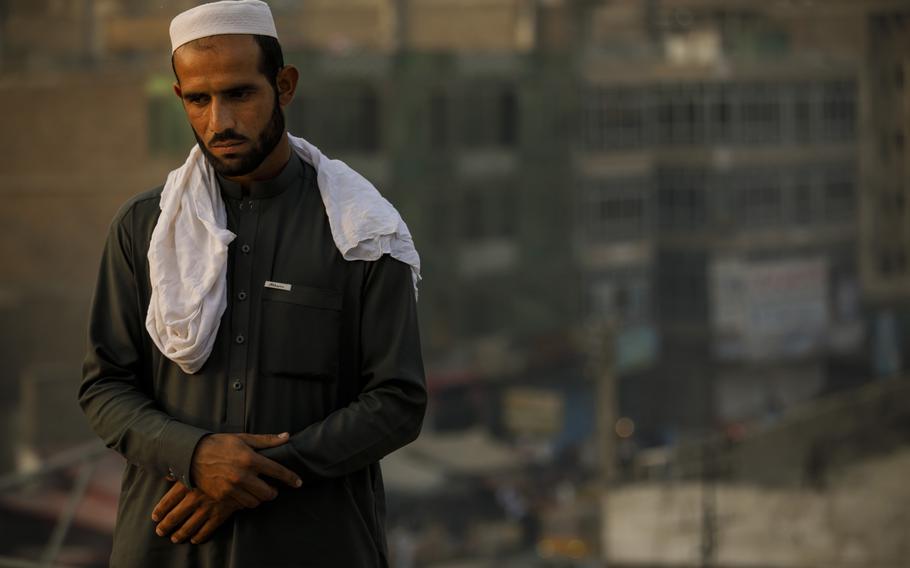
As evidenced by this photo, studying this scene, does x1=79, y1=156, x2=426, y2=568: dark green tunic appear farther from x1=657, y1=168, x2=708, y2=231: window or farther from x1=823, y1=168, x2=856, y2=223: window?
x1=657, y1=168, x2=708, y2=231: window

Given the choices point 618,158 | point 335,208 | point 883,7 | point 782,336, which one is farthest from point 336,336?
point 782,336

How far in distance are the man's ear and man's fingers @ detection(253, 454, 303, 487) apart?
332 mm

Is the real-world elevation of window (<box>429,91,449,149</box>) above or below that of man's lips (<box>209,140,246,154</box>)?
below

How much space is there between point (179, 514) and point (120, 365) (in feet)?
0.49

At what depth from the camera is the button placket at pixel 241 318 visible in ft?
4.35

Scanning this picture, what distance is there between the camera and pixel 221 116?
133 cm

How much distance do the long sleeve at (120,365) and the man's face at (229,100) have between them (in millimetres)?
114

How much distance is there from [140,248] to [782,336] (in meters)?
19.5

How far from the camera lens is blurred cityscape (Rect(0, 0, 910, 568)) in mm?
13062

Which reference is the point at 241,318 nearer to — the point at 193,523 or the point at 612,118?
the point at 193,523

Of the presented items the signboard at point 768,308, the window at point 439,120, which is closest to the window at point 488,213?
the window at point 439,120

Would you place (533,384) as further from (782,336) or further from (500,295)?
(782,336)

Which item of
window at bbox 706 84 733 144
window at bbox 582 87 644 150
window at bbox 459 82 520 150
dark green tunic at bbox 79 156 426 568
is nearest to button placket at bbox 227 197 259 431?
dark green tunic at bbox 79 156 426 568

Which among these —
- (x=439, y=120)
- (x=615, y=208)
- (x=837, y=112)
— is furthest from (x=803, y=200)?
(x=439, y=120)
